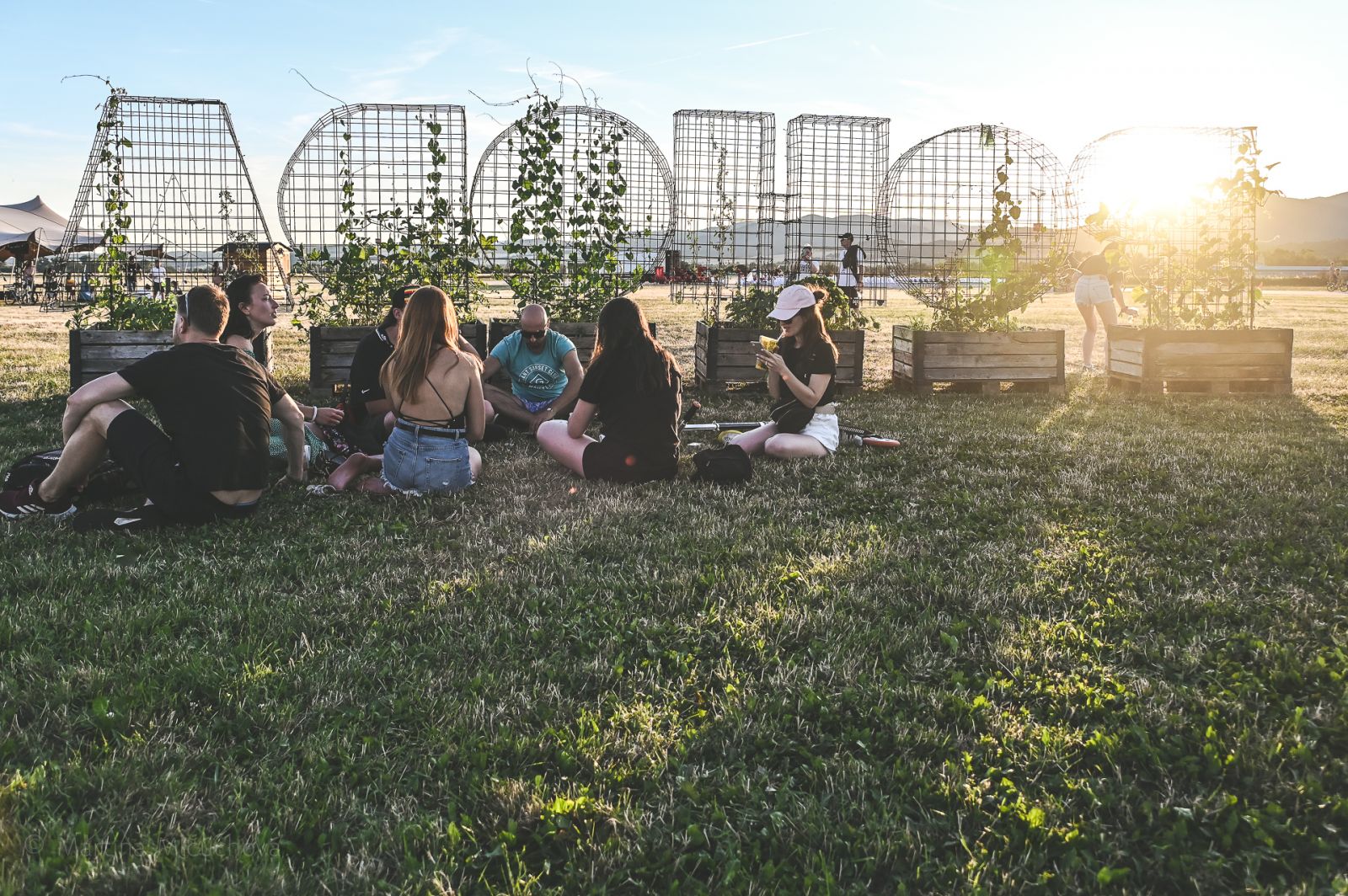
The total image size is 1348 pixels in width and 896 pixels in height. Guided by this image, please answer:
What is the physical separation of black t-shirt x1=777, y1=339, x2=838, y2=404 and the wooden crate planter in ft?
20.3

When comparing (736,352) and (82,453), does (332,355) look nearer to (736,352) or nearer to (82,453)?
(736,352)

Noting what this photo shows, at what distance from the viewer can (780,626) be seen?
12.3 ft

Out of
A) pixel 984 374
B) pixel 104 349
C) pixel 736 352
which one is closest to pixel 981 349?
pixel 984 374

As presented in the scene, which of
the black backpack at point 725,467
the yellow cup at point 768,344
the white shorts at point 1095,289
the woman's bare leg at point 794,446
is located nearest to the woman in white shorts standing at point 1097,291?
the white shorts at point 1095,289

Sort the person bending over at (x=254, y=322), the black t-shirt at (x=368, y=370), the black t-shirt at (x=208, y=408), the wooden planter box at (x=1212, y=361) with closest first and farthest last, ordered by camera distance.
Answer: the black t-shirt at (x=208, y=408) → the person bending over at (x=254, y=322) → the black t-shirt at (x=368, y=370) → the wooden planter box at (x=1212, y=361)

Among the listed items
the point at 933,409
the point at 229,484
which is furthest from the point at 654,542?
the point at 933,409

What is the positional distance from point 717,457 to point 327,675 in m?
3.34

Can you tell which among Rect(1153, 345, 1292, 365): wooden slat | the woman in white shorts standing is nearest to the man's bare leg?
Rect(1153, 345, 1292, 365): wooden slat

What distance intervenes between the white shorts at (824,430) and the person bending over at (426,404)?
2.60 metres

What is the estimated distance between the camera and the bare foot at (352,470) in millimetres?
6098

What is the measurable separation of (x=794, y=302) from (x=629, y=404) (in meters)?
1.78

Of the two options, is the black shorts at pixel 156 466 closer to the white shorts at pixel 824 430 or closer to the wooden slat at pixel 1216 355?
the white shorts at pixel 824 430

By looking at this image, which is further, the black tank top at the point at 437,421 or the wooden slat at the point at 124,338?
the wooden slat at the point at 124,338

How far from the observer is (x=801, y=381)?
23.9 ft
